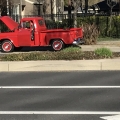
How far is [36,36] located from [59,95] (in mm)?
10064

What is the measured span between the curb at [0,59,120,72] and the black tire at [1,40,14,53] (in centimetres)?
662

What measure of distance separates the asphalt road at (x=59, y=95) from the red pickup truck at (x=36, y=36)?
21.6 feet

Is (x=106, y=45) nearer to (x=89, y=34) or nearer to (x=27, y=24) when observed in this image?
(x=89, y=34)

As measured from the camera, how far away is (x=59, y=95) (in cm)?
884

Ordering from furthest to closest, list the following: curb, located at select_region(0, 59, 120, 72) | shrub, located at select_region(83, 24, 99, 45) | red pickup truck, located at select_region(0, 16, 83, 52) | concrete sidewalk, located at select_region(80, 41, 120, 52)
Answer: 1. shrub, located at select_region(83, 24, 99, 45)
2. concrete sidewalk, located at select_region(80, 41, 120, 52)
3. red pickup truck, located at select_region(0, 16, 83, 52)
4. curb, located at select_region(0, 59, 120, 72)

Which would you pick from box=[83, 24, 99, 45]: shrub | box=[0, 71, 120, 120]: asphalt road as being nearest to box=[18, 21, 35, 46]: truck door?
box=[83, 24, 99, 45]: shrub

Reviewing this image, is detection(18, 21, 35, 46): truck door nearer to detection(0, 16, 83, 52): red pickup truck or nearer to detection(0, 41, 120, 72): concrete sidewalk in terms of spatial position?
detection(0, 16, 83, 52): red pickup truck

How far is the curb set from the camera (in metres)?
12.3

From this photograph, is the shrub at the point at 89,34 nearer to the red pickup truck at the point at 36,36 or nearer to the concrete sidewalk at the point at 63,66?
the red pickup truck at the point at 36,36

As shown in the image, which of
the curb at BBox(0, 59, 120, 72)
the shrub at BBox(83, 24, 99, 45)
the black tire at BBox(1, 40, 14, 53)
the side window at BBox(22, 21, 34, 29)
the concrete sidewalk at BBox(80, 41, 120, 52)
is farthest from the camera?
the shrub at BBox(83, 24, 99, 45)

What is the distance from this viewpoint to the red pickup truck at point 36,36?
18500 millimetres

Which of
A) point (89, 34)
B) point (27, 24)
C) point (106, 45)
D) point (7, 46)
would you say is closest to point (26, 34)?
point (27, 24)

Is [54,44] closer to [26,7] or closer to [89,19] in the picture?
[89,19]

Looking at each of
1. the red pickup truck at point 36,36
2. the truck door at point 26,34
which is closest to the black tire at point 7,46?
the red pickup truck at point 36,36
